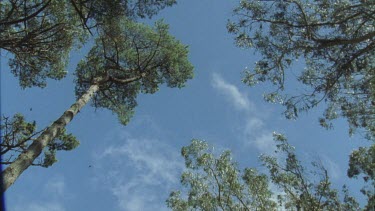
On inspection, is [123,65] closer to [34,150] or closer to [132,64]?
[132,64]

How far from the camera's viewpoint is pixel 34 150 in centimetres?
977

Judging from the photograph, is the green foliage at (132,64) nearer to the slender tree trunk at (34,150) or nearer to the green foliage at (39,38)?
the green foliage at (39,38)

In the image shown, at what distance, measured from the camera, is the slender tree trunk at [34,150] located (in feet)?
28.2

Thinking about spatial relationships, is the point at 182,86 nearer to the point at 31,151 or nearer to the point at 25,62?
the point at 25,62

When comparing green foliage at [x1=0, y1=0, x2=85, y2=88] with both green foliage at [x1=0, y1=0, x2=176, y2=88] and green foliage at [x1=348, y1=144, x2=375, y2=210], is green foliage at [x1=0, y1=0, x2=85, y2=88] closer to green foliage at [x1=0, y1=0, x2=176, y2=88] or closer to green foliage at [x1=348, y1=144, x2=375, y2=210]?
green foliage at [x1=0, y1=0, x2=176, y2=88]

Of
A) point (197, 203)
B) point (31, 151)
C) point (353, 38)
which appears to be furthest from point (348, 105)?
point (31, 151)

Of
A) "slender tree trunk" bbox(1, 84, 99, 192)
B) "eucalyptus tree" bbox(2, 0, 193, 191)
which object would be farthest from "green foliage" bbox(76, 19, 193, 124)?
"slender tree trunk" bbox(1, 84, 99, 192)

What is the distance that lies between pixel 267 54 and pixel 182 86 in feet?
14.8

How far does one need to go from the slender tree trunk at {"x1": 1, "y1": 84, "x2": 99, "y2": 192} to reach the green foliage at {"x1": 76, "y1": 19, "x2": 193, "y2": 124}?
11.5ft

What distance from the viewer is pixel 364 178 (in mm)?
15891

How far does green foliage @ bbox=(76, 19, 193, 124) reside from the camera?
16.4m

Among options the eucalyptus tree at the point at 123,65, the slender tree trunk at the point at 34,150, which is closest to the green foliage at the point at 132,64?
the eucalyptus tree at the point at 123,65

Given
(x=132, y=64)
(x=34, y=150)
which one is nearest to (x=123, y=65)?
(x=132, y=64)

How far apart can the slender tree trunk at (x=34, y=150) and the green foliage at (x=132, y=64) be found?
352 cm
